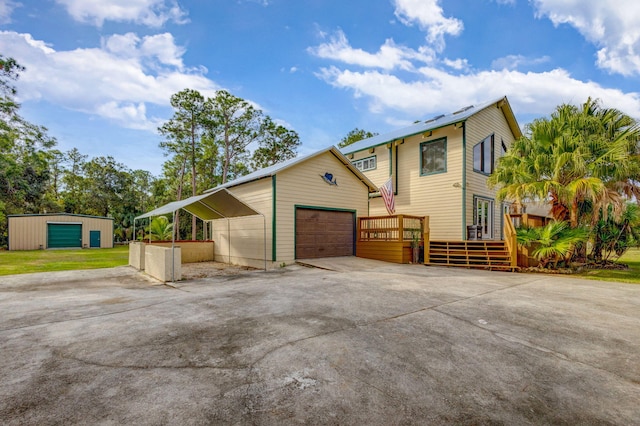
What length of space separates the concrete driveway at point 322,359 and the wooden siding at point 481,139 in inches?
296

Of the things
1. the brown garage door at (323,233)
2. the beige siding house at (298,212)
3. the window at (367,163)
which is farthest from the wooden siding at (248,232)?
the window at (367,163)

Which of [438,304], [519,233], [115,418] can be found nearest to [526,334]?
[438,304]

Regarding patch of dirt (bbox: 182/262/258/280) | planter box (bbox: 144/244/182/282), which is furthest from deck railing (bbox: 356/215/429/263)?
planter box (bbox: 144/244/182/282)

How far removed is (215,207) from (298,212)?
3.67m

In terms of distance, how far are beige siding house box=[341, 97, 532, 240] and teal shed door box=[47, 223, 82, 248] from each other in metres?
24.6

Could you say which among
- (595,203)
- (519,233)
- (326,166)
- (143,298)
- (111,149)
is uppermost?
(111,149)

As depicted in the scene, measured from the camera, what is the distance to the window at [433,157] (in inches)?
508

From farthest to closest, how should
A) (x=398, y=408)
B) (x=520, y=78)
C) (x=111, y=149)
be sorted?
(x=111, y=149) < (x=520, y=78) < (x=398, y=408)

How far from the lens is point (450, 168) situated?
41.1 ft

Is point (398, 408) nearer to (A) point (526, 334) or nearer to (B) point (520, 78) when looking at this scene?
(A) point (526, 334)

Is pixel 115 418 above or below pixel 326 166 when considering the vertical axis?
below

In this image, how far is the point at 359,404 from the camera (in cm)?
205

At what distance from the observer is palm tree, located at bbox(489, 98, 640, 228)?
28.7 ft

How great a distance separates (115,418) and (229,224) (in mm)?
11683
